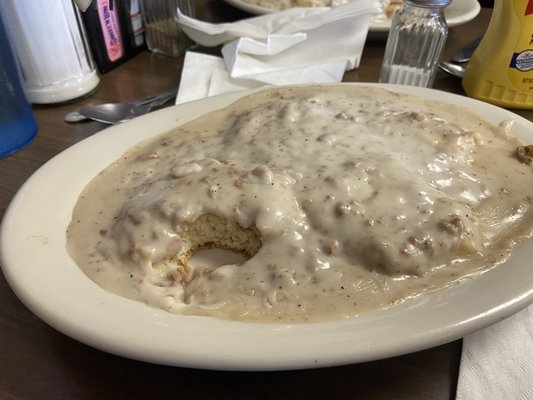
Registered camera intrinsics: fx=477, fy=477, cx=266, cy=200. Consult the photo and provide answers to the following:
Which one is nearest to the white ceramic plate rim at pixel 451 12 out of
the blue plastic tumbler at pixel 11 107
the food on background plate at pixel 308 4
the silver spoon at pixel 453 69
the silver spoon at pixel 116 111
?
the food on background plate at pixel 308 4

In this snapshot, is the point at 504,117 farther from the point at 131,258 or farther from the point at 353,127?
the point at 131,258

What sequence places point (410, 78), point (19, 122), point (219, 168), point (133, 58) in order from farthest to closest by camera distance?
point (133, 58), point (410, 78), point (19, 122), point (219, 168)

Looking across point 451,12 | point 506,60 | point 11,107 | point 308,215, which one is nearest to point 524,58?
point 506,60

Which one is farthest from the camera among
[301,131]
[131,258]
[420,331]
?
[301,131]

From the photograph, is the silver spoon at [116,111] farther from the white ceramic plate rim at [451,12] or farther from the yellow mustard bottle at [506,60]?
the yellow mustard bottle at [506,60]

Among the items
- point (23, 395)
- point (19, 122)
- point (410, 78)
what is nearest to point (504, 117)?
point (410, 78)

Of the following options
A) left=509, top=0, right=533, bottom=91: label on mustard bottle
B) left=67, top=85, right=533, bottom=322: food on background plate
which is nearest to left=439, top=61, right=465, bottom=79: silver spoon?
left=509, top=0, right=533, bottom=91: label on mustard bottle

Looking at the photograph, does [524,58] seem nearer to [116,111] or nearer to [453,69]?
[453,69]
